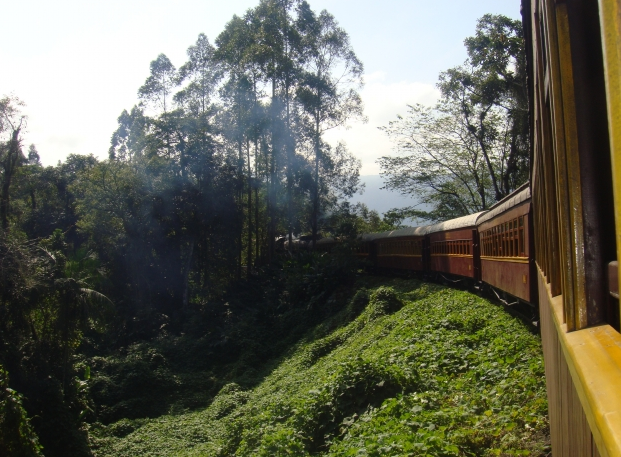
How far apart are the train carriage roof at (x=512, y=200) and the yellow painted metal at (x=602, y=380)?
24.0ft

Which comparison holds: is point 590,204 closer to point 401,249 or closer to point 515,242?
point 515,242

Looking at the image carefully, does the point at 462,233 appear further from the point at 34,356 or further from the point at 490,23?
the point at 490,23

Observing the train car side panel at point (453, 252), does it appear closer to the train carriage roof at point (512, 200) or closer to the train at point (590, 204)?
the train carriage roof at point (512, 200)

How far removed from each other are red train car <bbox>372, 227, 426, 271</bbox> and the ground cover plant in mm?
4755

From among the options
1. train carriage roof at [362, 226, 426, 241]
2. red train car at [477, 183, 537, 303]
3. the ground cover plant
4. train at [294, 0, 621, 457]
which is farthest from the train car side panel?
train at [294, 0, 621, 457]

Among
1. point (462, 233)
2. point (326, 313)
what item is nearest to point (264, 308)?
point (326, 313)

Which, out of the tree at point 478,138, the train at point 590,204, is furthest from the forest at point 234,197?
the train at point 590,204

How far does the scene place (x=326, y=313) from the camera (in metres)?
23.8

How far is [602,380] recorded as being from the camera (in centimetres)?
103

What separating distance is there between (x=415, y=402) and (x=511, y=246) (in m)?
3.75

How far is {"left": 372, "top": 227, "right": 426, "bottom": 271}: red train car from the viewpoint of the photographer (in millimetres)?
19797

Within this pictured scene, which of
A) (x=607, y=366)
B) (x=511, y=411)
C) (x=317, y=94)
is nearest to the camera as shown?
(x=607, y=366)

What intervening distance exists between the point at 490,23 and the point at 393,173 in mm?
10287

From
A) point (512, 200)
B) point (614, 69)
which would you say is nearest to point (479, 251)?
point (512, 200)
